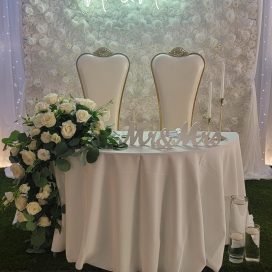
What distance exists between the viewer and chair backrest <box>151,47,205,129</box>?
3.27 m

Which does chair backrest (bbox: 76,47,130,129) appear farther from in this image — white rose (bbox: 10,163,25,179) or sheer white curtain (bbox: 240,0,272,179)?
white rose (bbox: 10,163,25,179)

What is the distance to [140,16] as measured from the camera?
3.64 metres

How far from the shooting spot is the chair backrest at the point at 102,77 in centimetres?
334

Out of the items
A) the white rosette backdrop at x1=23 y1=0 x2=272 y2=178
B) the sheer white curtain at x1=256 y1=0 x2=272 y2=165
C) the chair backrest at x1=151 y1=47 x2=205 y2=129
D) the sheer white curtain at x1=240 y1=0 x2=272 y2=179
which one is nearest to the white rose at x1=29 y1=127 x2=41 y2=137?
the chair backrest at x1=151 y1=47 x2=205 y2=129

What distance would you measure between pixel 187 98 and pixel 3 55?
74.9 inches

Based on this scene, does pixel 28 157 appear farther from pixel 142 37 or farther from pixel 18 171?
pixel 142 37

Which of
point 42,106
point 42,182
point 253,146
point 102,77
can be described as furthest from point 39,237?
point 253,146

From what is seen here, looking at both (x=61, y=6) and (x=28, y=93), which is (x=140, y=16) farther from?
(x=28, y=93)

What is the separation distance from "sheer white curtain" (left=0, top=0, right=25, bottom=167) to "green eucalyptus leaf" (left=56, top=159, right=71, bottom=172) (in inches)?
81.8

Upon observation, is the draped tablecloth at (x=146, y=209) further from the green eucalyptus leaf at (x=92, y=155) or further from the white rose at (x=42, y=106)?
the white rose at (x=42, y=106)

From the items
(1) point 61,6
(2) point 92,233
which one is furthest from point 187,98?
(2) point 92,233

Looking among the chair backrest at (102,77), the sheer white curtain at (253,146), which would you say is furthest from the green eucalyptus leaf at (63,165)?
the sheer white curtain at (253,146)

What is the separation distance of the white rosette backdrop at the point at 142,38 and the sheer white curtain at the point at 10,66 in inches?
8.5

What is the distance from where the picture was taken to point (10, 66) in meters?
3.91
